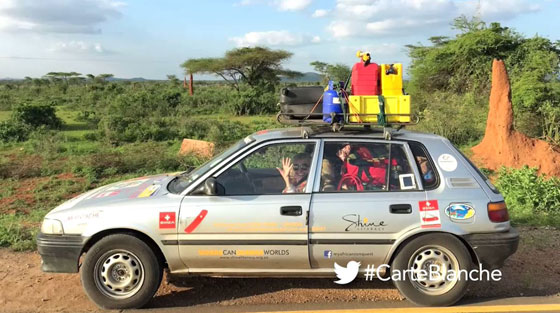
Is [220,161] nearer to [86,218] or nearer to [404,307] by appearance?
[86,218]

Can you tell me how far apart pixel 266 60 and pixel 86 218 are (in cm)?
4129

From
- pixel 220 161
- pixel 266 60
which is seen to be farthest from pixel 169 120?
pixel 266 60

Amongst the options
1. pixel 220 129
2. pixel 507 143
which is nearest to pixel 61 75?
pixel 220 129

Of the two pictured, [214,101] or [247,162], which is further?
[214,101]

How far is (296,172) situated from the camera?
4.49 metres

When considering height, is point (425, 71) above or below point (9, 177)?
above

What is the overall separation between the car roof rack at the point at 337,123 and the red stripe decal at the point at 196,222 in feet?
3.75

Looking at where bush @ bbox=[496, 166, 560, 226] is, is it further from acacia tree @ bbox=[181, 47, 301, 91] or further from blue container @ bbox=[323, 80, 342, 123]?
acacia tree @ bbox=[181, 47, 301, 91]

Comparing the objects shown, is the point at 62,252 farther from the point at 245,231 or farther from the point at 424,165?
the point at 424,165

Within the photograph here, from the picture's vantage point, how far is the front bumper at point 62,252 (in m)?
4.16

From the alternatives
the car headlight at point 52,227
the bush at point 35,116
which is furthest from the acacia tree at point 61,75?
the car headlight at point 52,227

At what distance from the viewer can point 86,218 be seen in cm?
417

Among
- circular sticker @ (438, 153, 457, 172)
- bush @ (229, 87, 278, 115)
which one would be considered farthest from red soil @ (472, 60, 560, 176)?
bush @ (229, 87, 278, 115)

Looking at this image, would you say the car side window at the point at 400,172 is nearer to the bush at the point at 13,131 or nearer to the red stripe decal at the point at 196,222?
the red stripe decal at the point at 196,222
